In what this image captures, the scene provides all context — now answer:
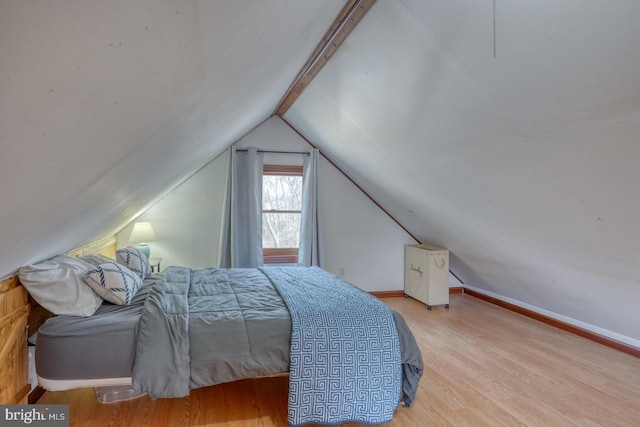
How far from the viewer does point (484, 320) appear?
3.97 metres

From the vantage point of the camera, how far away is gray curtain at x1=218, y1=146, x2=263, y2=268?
433 cm

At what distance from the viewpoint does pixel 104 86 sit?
900 millimetres

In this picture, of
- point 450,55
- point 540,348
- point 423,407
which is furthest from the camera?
point 540,348

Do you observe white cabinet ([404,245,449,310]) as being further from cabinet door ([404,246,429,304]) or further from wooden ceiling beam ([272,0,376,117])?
wooden ceiling beam ([272,0,376,117])

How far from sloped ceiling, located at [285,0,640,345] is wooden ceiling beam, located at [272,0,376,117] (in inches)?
2.3

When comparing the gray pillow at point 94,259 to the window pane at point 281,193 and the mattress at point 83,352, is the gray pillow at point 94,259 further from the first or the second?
the window pane at point 281,193

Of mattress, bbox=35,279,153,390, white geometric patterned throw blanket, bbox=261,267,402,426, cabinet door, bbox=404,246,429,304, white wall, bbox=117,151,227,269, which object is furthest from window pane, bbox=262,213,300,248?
mattress, bbox=35,279,153,390

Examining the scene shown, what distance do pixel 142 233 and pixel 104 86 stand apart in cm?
339

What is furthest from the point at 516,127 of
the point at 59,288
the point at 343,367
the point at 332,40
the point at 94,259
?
the point at 94,259

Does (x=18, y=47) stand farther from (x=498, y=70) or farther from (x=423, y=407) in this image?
(x=423, y=407)

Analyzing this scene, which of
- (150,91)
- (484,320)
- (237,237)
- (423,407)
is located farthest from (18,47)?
(484,320)

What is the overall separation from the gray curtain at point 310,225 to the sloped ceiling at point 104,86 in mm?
2364

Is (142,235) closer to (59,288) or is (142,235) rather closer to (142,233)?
(142,233)

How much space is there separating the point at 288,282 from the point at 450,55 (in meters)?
2.02
